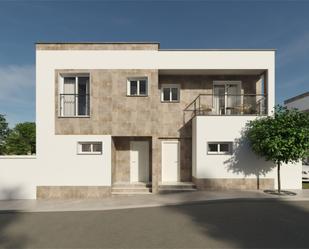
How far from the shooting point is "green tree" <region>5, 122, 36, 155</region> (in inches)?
909

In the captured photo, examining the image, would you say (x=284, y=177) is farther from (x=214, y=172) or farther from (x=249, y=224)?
(x=249, y=224)

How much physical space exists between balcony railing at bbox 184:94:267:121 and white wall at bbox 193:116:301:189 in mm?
1233

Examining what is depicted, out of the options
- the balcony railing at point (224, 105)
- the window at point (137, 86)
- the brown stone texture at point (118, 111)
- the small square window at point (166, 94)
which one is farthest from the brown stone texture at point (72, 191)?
the balcony railing at point (224, 105)

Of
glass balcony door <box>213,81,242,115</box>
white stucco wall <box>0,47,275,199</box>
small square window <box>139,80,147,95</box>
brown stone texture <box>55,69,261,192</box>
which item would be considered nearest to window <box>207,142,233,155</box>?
white stucco wall <box>0,47,275,199</box>

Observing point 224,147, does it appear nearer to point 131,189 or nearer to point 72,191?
point 131,189

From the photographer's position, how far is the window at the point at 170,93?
447 inches

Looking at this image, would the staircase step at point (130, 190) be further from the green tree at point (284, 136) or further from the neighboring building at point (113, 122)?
the green tree at point (284, 136)

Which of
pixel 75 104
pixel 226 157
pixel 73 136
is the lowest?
pixel 226 157

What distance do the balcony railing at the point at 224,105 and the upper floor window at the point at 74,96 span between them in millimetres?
5510

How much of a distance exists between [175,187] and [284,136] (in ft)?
17.8

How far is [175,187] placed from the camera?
9812 mm

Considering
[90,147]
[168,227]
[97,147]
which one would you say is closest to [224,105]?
[97,147]

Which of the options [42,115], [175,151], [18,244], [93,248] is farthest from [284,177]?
[42,115]

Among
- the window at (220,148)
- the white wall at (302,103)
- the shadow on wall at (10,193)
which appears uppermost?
the white wall at (302,103)
